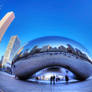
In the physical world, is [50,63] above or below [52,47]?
below

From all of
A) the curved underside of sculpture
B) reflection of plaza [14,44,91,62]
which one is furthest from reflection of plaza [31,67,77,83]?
reflection of plaza [14,44,91,62]

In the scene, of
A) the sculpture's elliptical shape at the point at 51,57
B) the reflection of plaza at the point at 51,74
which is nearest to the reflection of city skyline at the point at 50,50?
the sculpture's elliptical shape at the point at 51,57

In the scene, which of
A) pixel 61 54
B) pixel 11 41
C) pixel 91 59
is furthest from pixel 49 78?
pixel 11 41

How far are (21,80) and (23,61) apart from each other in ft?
0.64

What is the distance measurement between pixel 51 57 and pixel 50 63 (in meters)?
0.06

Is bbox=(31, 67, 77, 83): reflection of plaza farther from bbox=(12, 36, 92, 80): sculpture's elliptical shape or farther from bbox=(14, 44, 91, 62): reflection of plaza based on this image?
bbox=(14, 44, 91, 62): reflection of plaza

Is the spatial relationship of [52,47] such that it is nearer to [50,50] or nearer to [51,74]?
[50,50]

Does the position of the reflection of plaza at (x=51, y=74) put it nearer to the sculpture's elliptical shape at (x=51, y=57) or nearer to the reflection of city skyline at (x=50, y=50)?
the sculpture's elliptical shape at (x=51, y=57)

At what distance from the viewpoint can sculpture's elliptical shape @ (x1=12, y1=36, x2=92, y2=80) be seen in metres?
1.02

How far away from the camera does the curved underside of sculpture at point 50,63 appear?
1.02 m

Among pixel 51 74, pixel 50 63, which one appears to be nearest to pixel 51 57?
pixel 50 63

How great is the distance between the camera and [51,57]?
3.38ft

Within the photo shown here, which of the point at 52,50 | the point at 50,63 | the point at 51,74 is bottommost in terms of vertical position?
the point at 51,74

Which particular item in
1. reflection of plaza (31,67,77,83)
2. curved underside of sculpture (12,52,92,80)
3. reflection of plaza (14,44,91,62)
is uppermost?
reflection of plaza (14,44,91,62)
